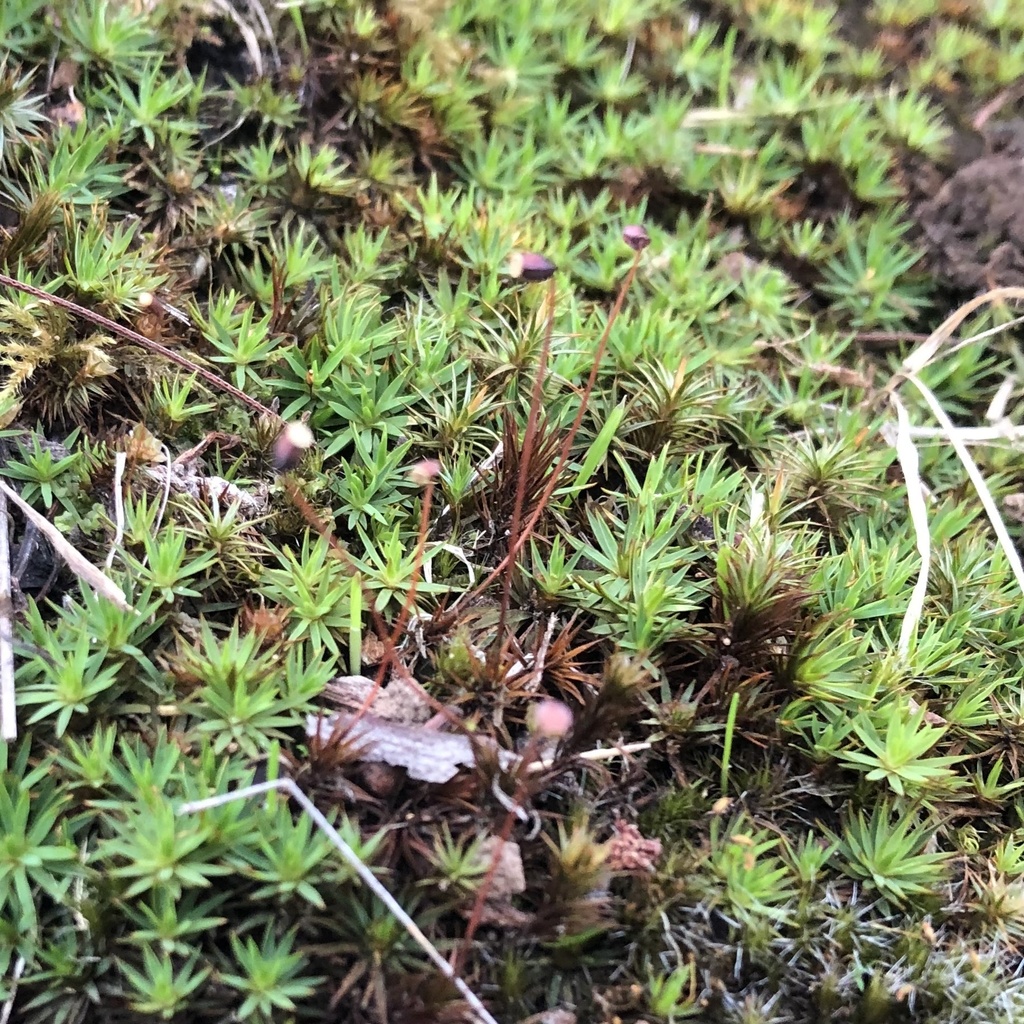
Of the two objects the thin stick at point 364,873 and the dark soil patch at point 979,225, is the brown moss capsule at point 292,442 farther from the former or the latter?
the dark soil patch at point 979,225

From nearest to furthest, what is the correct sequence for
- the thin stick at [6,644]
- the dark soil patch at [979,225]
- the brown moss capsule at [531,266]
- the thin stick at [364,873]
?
the thin stick at [364,873] < the thin stick at [6,644] < the brown moss capsule at [531,266] < the dark soil patch at [979,225]

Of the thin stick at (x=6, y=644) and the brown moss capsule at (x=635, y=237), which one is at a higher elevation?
the brown moss capsule at (x=635, y=237)

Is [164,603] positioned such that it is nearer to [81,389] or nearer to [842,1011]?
[81,389]

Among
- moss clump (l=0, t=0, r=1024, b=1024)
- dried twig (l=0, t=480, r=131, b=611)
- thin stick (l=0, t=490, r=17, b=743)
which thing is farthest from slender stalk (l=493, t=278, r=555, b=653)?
thin stick (l=0, t=490, r=17, b=743)

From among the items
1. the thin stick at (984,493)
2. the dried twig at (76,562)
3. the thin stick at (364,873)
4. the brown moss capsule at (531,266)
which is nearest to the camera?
the thin stick at (364,873)

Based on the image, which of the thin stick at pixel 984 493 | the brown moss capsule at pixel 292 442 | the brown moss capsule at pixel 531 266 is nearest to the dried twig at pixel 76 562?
the brown moss capsule at pixel 292 442

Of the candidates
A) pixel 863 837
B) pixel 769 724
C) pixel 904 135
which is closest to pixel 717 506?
pixel 769 724

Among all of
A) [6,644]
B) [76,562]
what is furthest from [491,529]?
[6,644]

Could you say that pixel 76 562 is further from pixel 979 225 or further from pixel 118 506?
pixel 979 225
